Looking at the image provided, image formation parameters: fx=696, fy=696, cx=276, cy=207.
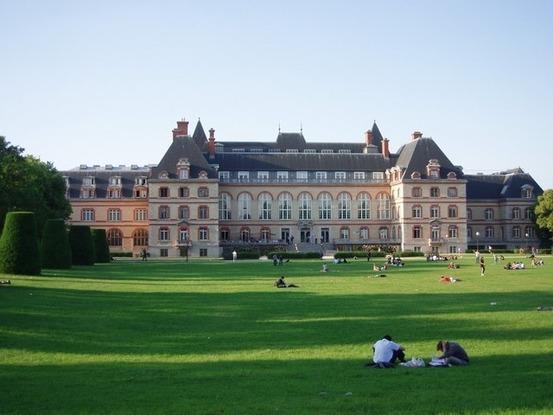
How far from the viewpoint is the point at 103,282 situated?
116 feet

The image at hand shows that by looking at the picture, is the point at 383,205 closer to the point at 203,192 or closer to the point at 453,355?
the point at 203,192

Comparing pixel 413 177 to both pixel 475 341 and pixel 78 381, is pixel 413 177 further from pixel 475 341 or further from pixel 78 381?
pixel 78 381

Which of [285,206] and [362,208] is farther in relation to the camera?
[362,208]

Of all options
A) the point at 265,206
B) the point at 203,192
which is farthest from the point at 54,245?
the point at 265,206

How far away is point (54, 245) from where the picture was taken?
45.7 m

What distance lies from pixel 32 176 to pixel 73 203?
34.7 meters

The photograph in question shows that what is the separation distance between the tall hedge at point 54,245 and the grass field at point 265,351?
632 inches

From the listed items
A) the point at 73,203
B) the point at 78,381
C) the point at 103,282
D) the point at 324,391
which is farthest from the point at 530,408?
the point at 73,203

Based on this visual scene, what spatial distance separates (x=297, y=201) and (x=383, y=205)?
11509 millimetres

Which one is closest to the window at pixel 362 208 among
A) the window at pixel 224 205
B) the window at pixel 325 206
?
the window at pixel 325 206

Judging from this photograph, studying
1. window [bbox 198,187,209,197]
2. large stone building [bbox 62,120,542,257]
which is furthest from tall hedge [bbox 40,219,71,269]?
window [bbox 198,187,209,197]

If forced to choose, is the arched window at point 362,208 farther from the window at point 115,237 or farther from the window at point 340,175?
the window at point 115,237

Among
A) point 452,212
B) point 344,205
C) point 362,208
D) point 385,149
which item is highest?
point 385,149

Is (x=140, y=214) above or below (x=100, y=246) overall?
above
